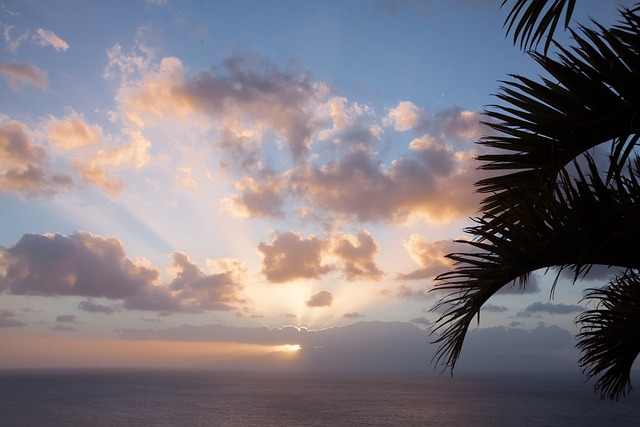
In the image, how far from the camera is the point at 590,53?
291cm

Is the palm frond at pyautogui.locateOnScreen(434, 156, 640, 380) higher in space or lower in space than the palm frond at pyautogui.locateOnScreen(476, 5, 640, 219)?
lower

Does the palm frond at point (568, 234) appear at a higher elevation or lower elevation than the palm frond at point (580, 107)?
lower

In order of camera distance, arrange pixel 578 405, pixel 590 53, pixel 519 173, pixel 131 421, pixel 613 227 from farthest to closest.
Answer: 1. pixel 578 405
2. pixel 131 421
3. pixel 519 173
4. pixel 590 53
5. pixel 613 227

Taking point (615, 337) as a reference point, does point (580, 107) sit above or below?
above

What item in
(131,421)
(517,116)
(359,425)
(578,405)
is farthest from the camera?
(578,405)

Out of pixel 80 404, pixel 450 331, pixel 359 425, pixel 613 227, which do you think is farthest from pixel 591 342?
pixel 80 404

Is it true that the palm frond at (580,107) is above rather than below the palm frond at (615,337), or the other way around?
above

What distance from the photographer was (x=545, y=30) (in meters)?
3.67

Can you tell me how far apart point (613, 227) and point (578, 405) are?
4255 inches

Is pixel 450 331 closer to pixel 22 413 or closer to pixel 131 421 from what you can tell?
pixel 131 421

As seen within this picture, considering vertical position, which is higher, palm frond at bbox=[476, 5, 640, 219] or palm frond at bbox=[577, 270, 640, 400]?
palm frond at bbox=[476, 5, 640, 219]

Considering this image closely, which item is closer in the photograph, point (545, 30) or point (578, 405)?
point (545, 30)

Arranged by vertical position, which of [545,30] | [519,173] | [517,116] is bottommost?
[519,173]

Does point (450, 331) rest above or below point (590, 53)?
below
